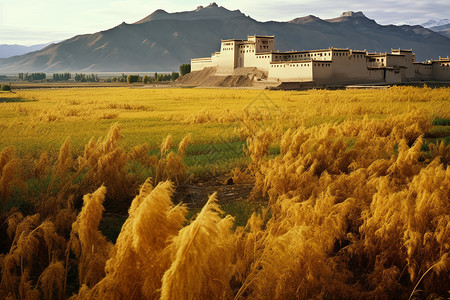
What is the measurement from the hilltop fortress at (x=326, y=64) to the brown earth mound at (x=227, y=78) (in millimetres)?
924

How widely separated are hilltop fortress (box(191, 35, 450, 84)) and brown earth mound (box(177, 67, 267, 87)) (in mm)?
924

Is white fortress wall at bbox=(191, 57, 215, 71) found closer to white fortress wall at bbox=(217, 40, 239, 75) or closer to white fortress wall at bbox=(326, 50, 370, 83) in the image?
white fortress wall at bbox=(217, 40, 239, 75)

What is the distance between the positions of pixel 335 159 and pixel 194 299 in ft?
20.0

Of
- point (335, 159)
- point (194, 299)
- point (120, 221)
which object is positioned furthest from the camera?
point (335, 159)

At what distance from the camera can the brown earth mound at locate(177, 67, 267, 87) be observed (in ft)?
181

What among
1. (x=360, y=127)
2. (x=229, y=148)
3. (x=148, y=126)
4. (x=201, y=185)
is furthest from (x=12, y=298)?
(x=148, y=126)

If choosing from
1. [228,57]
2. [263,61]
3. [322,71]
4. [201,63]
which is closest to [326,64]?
[322,71]

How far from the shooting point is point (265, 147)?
9.63m

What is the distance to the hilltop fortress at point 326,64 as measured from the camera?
48.6 metres

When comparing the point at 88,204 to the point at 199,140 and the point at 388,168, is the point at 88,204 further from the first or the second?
A: the point at 199,140

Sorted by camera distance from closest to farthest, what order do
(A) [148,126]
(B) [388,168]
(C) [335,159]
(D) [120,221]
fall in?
(D) [120,221]
(B) [388,168]
(C) [335,159]
(A) [148,126]

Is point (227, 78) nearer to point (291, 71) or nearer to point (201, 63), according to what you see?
point (291, 71)

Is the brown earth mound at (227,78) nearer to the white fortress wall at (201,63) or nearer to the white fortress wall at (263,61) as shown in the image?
the white fortress wall at (263,61)

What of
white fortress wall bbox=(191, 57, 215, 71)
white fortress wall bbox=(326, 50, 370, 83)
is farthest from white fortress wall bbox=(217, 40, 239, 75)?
white fortress wall bbox=(326, 50, 370, 83)
